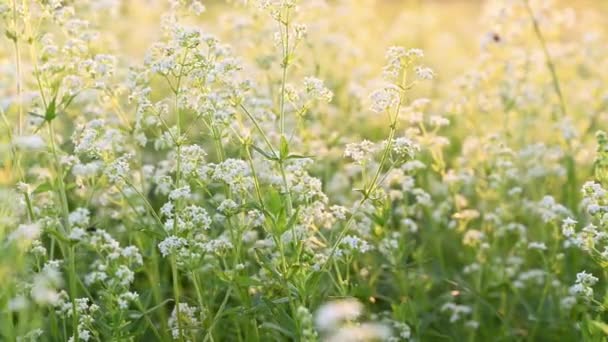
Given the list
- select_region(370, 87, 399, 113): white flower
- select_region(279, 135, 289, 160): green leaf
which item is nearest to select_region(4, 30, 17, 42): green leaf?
select_region(279, 135, 289, 160): green leaf

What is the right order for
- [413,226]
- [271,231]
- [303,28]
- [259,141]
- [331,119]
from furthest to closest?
[331,119] → [259,141] → [413,226] → [303,28] → [271,231]

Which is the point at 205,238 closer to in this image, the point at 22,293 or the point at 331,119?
the point at 22,293

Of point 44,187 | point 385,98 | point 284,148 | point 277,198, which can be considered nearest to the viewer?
point 277,198

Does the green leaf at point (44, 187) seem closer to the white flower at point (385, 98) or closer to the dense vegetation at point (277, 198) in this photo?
the dense vegetation at point (277, 198)

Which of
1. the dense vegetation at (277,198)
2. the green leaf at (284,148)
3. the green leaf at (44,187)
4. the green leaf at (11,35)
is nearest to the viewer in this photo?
the green leaf at (284,148)

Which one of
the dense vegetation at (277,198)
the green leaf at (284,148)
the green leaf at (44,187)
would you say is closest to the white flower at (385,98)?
the dense vegetation at (277,198)

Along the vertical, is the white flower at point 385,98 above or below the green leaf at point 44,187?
above

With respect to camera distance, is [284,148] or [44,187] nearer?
[284,148]

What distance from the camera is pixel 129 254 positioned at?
507 centimetres

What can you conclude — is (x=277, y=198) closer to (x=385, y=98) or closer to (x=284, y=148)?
(x=284, y=148)

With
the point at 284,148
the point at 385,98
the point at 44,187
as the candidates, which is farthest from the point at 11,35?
the point at 385,98

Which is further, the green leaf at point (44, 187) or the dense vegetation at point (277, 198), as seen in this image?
the green leaf at point (44, 187)

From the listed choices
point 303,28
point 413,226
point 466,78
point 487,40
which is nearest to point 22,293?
point 303,28

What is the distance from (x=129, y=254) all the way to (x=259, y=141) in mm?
1828
